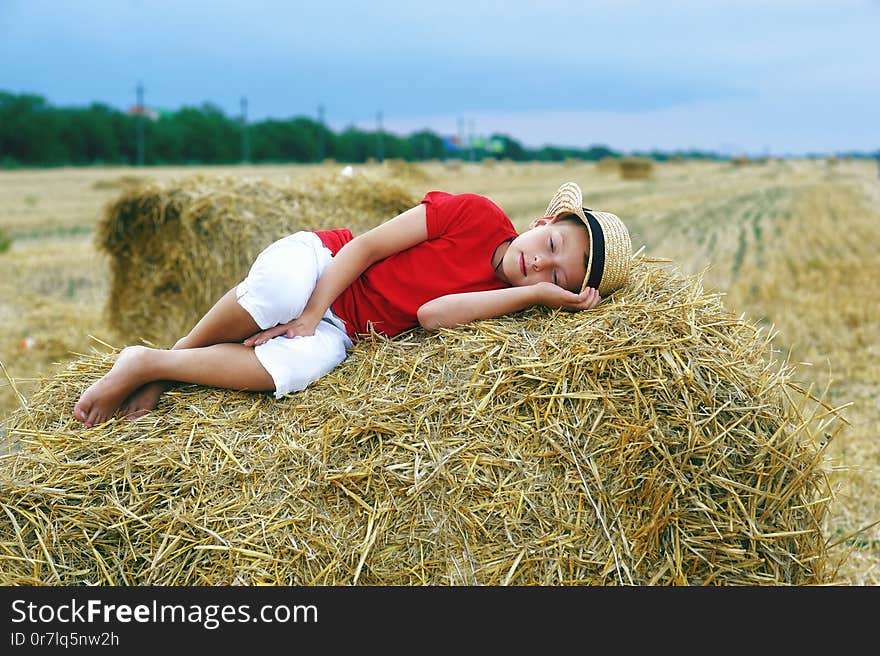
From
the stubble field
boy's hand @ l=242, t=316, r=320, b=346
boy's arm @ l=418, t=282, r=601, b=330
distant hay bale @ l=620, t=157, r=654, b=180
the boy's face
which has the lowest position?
the stubble field

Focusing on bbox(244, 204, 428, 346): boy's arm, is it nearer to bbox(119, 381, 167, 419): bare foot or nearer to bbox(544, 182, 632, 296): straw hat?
bbox(119, 381, 167, 419): bare foot

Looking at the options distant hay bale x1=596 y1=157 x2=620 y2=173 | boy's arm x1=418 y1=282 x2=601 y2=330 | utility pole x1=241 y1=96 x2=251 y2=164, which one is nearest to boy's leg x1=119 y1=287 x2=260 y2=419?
boy's arm x1=418 y1=282 x2=601 y2=330

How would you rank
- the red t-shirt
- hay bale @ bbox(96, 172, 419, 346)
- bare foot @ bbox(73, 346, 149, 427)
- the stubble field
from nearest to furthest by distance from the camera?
bare foot @ bbox(73, 346, 149, 427) → the red t-shirt → the stubble field → hay bale @ bbox(96, 172, 419, 346)

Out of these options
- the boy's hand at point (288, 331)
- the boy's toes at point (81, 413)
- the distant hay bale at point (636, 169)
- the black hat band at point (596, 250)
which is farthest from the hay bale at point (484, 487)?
the distant hay bale at point (636, 169)

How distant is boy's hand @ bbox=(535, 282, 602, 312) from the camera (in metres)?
2.94

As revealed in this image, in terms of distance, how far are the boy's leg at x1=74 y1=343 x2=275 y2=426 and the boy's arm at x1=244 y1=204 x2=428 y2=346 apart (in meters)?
0.11

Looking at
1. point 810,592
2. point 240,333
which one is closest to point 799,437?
point 810,592

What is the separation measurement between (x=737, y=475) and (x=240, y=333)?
1.87m

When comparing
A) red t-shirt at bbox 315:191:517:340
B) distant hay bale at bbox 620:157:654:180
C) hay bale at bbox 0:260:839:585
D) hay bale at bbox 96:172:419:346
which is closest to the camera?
hay bale at bbox 0:260:839:585

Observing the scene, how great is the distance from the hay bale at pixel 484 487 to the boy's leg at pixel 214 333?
24cm

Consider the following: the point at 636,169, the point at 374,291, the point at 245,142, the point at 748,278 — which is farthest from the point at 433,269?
the point at 245,142

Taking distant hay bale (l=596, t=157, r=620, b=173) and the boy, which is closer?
the boy

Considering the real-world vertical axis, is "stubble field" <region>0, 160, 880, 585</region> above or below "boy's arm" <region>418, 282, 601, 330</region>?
below

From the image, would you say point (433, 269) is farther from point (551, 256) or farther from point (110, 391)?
point (110, 391)
